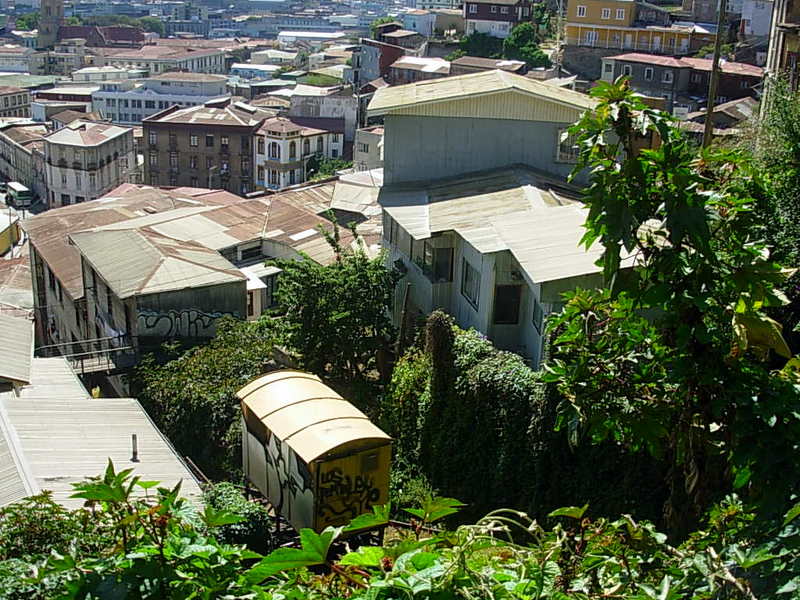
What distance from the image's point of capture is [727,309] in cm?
545

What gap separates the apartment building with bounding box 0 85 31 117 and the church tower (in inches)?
2486

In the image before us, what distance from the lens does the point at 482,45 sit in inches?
3093

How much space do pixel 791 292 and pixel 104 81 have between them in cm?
10970

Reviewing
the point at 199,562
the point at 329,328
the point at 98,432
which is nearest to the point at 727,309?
the point at 199,562

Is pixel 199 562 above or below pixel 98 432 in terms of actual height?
above

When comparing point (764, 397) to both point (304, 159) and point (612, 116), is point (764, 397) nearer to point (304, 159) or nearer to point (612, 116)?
point (612, 116)

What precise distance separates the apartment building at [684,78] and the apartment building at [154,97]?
48.2m

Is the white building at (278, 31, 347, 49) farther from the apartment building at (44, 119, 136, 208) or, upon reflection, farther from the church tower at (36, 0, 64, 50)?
the apartment building at (44, 119, 136, 208)

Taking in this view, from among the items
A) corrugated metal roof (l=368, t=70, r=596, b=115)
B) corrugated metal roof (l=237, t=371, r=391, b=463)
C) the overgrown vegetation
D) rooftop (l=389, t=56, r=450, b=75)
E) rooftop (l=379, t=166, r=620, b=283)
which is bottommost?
corrugated metal roof (l=237, t=371, r=391, b=463)

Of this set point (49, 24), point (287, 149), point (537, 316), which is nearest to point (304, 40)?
point (49, 24)

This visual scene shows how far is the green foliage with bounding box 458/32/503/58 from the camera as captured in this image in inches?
3054

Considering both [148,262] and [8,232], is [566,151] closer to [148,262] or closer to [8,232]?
[148,262]

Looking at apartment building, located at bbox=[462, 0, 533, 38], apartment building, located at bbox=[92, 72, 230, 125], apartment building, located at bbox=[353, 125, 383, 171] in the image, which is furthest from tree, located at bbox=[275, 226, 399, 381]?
→ apartment building, located at bbox=[92, 72, 230, 125]

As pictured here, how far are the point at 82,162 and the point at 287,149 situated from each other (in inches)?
620
